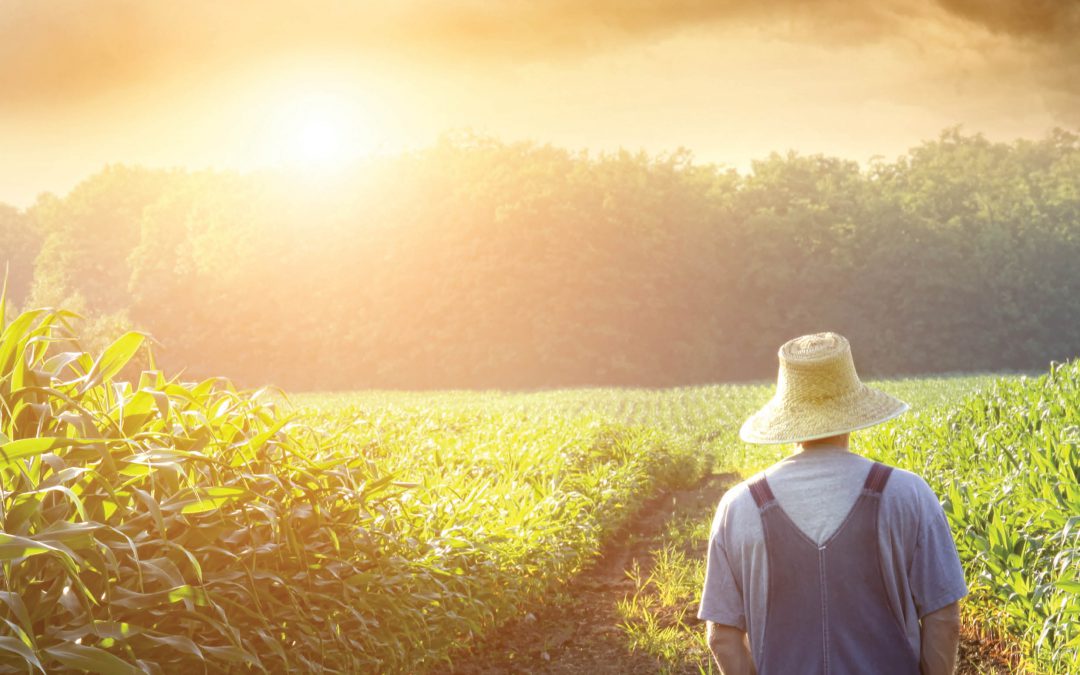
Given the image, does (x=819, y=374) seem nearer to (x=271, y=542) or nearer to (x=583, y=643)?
(x=271, y=542)

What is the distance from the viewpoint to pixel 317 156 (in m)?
60.5

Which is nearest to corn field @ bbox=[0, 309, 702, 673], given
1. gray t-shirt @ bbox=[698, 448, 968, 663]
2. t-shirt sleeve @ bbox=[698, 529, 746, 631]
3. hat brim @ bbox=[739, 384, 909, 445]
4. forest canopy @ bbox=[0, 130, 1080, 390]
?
t-shirt sleeve @ bbox=[698, 529, 746, 631]

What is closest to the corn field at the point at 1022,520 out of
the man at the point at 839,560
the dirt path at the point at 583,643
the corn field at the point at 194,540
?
the dirt path at the point at 583,643

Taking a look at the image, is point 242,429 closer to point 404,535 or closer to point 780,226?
point 404,535

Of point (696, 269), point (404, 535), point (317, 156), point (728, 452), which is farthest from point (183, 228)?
point (404, 535)

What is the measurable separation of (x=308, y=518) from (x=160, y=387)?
0.82 metres

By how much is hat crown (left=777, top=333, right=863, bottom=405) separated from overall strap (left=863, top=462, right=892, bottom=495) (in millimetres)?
242

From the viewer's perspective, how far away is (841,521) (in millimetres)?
2393

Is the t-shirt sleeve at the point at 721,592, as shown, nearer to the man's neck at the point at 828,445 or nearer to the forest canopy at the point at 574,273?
the man's neck at the point at 828,445

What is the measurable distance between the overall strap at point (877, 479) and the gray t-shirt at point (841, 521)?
0.01m

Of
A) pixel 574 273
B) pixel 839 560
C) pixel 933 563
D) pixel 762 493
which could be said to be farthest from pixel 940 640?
pixel 574 273

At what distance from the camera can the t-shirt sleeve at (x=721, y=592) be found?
8.43 ft

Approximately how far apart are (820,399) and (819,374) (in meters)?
0.07

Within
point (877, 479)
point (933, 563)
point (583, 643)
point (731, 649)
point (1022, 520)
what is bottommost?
point (583, 643)
